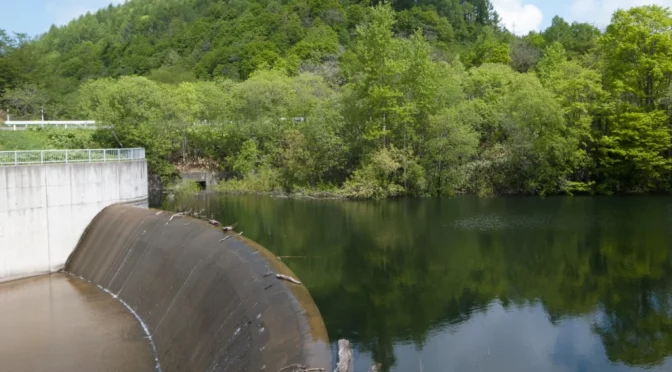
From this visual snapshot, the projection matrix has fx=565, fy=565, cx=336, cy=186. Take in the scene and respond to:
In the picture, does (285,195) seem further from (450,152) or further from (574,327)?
(574,327)

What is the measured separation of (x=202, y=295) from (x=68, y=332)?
4.57 metres

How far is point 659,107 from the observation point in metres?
38.7

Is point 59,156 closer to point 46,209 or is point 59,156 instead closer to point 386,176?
point 46,209

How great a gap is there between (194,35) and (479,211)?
7492cm

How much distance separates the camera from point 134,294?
52.0ft

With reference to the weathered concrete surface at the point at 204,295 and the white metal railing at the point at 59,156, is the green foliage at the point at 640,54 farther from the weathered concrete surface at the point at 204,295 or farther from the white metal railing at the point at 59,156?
the weathered concrete surface at the point at 204,295

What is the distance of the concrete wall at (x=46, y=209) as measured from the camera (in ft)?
62.5

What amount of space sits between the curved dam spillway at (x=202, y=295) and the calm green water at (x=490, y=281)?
335 centimetres

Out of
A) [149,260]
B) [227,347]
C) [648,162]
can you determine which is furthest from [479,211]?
[227,347]

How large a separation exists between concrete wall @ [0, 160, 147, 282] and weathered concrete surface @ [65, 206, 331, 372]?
1.29 meters

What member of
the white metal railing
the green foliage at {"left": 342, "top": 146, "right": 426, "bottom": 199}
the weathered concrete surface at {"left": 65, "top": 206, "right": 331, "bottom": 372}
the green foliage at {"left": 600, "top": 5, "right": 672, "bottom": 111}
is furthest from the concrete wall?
the green foliage at {"left": 600, "top": 5, "right": 672, "bottom": 111}

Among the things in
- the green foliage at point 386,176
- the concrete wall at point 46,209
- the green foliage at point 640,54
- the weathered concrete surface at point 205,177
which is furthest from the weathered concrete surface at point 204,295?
the green foliage at point 640,54

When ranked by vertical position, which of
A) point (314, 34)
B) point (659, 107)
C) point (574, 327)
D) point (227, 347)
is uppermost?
point (314, 34)

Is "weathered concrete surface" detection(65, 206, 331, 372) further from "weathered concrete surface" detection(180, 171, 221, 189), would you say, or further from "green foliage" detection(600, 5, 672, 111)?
"green foliage" detection(600, 5, 672, 111)
